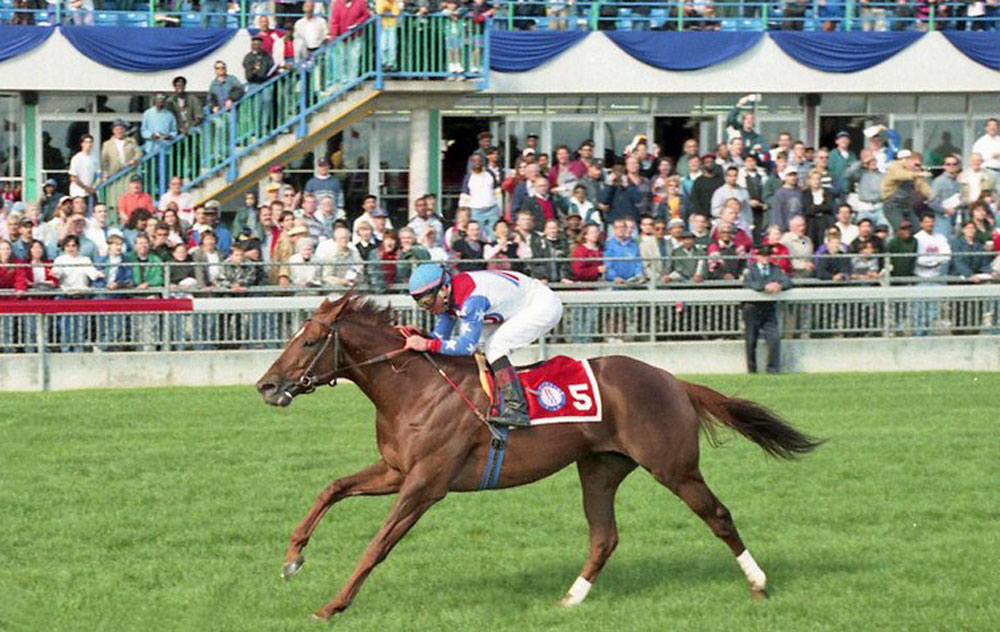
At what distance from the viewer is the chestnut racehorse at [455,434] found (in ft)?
29.4

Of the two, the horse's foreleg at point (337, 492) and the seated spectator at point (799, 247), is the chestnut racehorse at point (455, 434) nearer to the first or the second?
the horse's foreleg at point (337, 492)

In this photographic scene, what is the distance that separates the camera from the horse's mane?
9172 millimetres

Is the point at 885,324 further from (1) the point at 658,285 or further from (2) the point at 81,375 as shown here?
(2) the point at 81,375

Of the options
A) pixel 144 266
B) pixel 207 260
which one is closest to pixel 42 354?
pixel 144 266

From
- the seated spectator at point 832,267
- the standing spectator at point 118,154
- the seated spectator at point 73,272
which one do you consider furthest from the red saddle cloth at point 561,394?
the standing spectator at point 118,154

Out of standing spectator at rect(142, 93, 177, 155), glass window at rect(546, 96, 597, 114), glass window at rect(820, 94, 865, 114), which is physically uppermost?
glass window at rect(820, 94, 865, 114)

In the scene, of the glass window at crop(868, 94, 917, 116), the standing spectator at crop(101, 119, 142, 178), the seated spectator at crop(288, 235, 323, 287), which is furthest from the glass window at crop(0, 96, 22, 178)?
the glass window at crop(868, 94, 917, 116)

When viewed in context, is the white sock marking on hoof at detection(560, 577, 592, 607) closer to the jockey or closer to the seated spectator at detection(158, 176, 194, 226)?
the jockey

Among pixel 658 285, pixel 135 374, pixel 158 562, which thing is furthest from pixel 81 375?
pixel 158 562

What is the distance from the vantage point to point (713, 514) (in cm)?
931

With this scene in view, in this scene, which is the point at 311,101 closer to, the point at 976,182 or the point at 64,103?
the point at 64,103

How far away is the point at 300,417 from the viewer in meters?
15.8

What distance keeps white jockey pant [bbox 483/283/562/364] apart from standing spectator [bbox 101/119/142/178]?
45.8 feet

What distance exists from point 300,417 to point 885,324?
7.03 m
